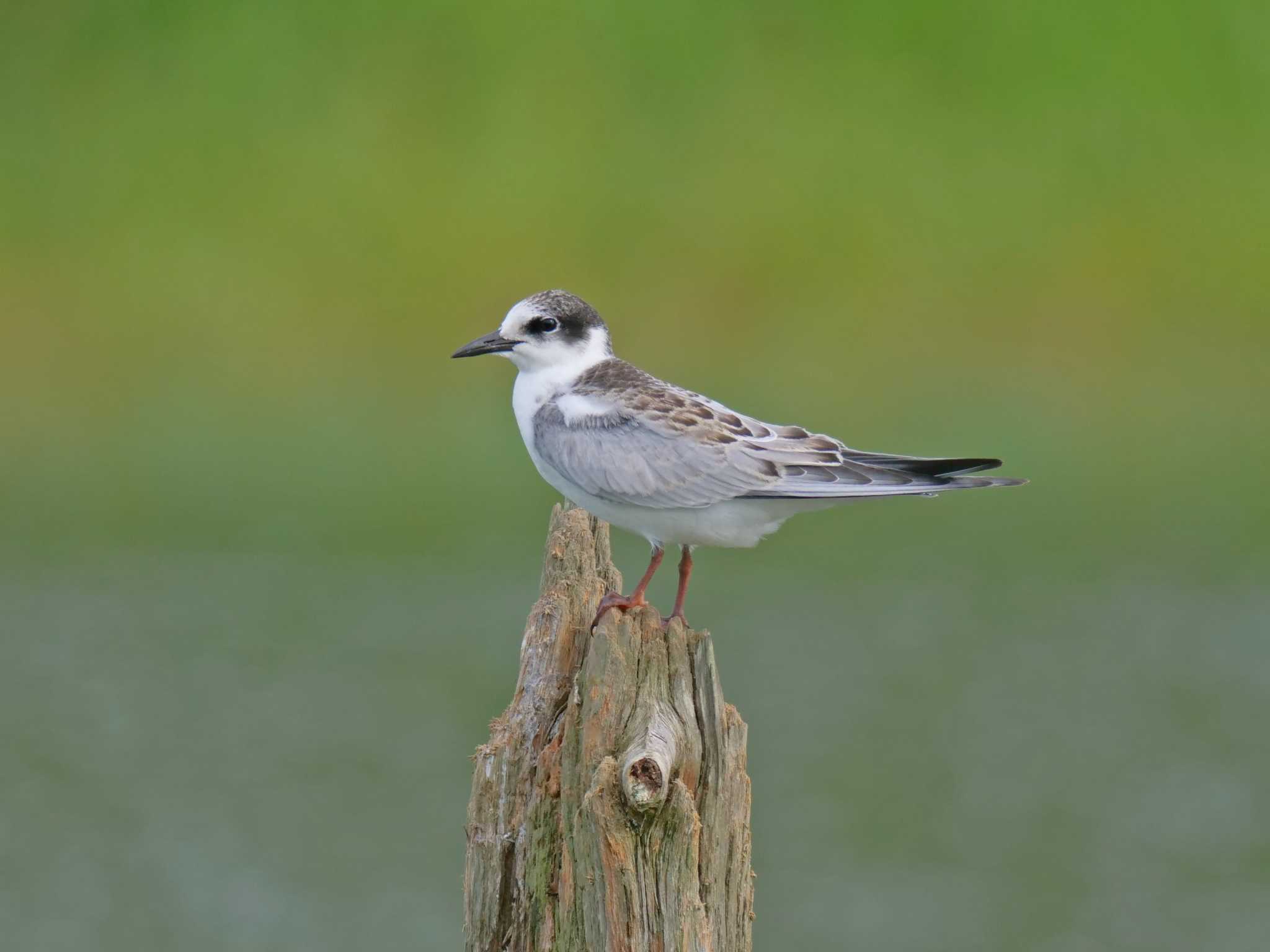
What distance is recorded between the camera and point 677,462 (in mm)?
7164

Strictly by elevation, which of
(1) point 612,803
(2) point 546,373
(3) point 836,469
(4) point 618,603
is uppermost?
(2) point 546,373

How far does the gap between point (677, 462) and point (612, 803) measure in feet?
7.21

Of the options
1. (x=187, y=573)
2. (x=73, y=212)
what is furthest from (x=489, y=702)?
(x=73, y=212)

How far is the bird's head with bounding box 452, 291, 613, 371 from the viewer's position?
300 inches

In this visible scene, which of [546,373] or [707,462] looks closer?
[707,462]

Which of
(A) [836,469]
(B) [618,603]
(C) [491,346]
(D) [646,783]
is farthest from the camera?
(C) [491,346]

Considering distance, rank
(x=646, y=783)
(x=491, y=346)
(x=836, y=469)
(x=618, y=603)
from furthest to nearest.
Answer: (x=491, y=346), (x=836, y=469), (x=618, y=603), (x=646, y=783)

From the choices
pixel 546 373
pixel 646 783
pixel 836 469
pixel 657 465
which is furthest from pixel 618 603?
pixel 646 783

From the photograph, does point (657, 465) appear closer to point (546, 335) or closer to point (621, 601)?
point (621, 601)

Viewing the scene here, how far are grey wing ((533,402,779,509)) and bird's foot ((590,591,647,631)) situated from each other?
0.41 m

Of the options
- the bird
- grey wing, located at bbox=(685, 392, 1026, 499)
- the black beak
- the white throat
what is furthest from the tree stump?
the black beak

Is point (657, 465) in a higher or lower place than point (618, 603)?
higher

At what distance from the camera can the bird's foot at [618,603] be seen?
6.52 metres

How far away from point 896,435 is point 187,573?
16.9ft
